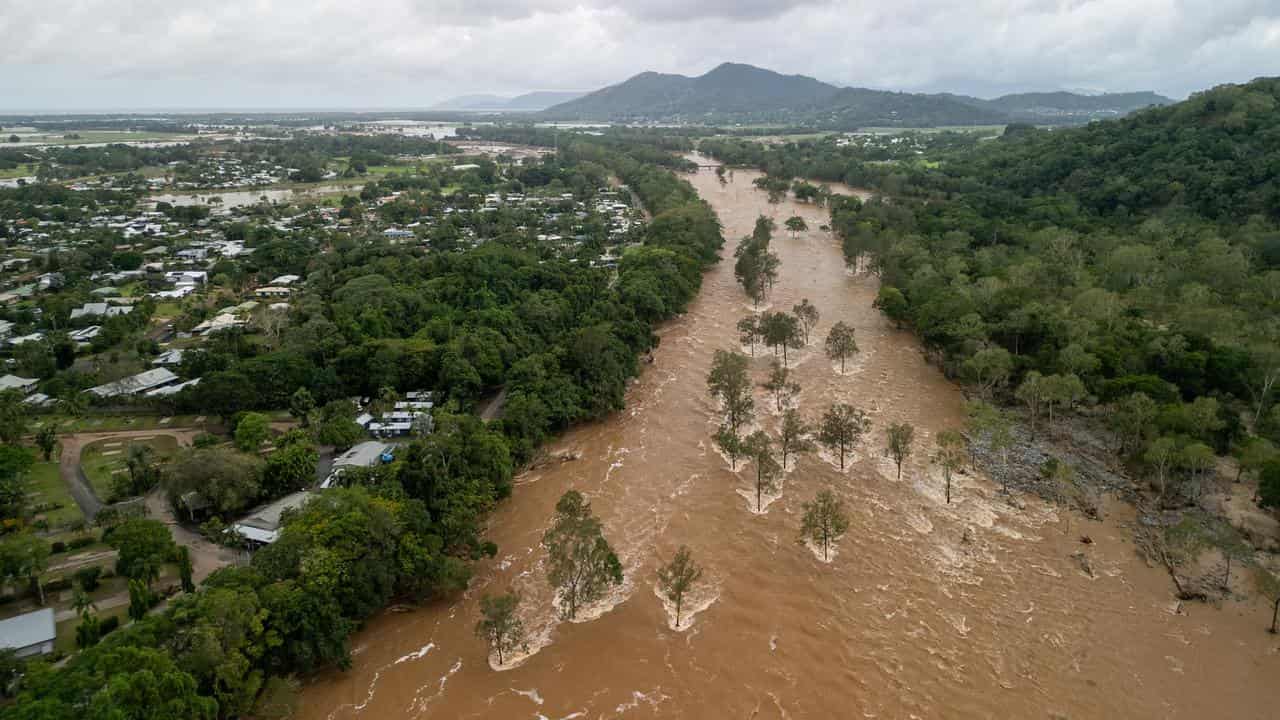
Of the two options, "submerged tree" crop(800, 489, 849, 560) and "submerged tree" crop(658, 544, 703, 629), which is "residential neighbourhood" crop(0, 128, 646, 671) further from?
"submerged tree" crop(800, 489, 849, 560)

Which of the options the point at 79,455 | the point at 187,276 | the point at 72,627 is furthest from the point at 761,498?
the point at 187,276

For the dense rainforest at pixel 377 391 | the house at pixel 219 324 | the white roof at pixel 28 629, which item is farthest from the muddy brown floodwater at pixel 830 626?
the house at pixel 219 324

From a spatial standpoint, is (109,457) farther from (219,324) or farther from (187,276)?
(187,276)

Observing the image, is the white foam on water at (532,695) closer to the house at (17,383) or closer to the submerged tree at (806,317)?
the submerged tree at (806,317)

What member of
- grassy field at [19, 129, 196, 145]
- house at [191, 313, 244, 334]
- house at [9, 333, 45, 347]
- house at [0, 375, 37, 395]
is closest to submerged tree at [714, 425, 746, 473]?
house at [191, 313, 244, 334]

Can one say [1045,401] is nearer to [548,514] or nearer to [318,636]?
[548,514]

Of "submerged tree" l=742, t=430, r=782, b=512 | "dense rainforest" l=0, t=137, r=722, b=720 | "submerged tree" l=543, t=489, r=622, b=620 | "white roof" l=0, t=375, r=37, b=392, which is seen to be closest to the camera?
"dense rainforest" l=0, t=137, r=722, b=720

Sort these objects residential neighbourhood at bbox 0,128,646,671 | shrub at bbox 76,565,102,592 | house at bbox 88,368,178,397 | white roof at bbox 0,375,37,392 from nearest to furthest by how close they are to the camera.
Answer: shrub at bbox 76,565,102,592 → residential neighbourhood at bbox 0,128,646,671 → house at bbox 88,368,178,397 → white roof at bbox 0,375,37,392
